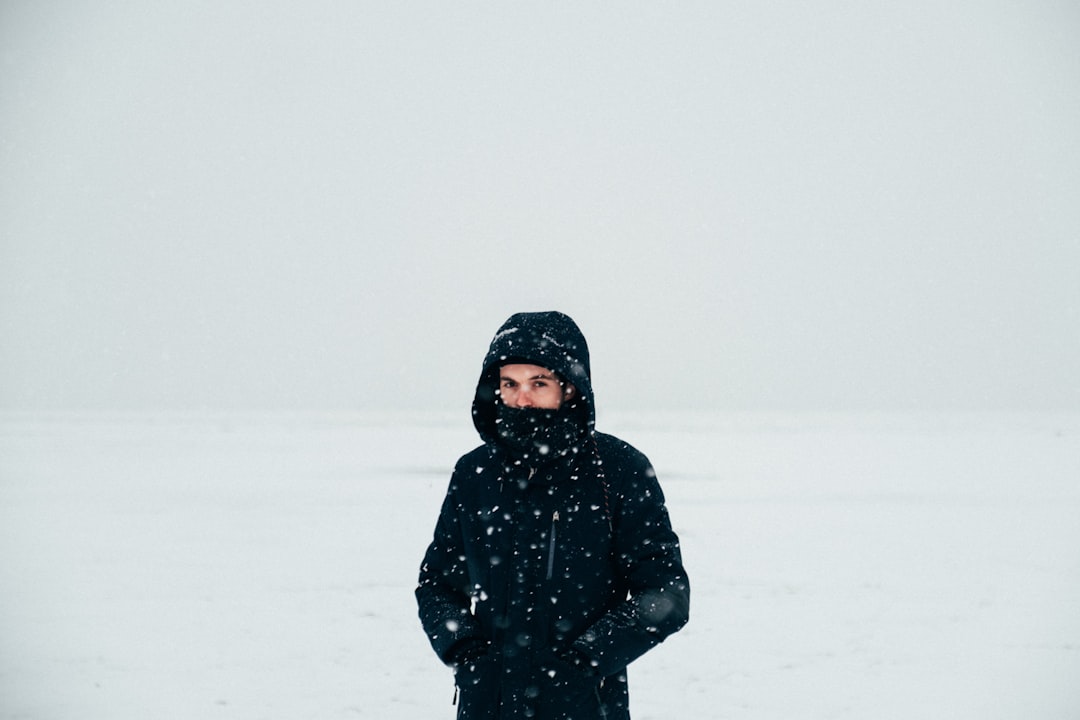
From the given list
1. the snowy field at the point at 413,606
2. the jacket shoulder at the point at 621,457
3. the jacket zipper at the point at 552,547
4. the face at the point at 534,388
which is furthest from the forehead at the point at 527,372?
the snowy field at the point at 413,606

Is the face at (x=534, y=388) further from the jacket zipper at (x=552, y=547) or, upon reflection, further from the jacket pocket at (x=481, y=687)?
the jacket pocket at (x=481, y=687)

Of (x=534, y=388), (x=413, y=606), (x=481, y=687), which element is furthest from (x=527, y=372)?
(x=413, y=606)

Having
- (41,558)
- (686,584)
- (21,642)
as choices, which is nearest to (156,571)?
(41,558)

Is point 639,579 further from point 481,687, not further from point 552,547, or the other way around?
point 481,687

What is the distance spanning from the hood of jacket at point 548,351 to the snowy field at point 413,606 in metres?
2.77

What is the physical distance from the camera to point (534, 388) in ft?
7.09

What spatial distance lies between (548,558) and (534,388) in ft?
1.36

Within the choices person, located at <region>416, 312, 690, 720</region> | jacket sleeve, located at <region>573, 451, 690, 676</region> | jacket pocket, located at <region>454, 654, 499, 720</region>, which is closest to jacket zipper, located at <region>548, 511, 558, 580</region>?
person, located at <region>416, 312, 690, 720</region>

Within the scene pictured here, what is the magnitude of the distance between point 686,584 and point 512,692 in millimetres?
463

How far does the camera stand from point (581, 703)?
6.50ft

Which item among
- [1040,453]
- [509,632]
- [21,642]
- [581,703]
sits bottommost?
[1040,453]

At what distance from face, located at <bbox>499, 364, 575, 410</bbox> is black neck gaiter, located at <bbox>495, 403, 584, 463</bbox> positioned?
64mm

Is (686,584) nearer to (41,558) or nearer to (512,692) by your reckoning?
(512,692)

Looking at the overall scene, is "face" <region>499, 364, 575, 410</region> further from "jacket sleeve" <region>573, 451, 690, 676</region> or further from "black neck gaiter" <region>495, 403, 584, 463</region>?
"jacket sleeve" <region>573, 451, 690, 676</region>
